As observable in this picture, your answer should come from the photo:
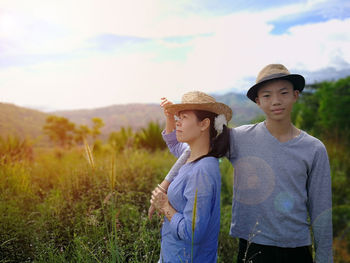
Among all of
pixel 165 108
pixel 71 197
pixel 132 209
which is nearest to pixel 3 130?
pixel 71 197

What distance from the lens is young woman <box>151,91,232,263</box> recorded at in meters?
1.93

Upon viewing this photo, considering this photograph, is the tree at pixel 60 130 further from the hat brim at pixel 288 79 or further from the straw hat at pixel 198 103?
the straw hat at pixel 198 103

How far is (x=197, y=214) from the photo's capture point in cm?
191

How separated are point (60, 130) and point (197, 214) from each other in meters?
9.89

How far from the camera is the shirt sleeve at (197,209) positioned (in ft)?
6.27

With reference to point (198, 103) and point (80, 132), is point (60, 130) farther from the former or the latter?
point (198, 103)

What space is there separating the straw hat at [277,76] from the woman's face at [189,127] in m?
0.69

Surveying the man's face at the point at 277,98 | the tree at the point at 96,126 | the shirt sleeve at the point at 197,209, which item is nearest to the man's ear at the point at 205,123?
the shirt sleeve at the point at 197,209

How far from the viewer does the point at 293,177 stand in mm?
2465

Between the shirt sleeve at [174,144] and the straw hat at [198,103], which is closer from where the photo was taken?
the straw hat at [198,103]

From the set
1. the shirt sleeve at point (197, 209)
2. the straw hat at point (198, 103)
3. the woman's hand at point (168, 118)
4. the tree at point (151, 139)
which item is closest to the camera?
the shirt sleeve at point (197, 209)

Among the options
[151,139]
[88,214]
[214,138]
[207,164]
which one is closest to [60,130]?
[151,139]

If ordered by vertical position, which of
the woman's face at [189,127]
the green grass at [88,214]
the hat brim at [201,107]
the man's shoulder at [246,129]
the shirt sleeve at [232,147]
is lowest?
the green grass at [88,214]

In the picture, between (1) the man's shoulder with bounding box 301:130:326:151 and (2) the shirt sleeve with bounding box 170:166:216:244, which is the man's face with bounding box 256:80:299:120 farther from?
(2) the shirt sleeve with bounding box 170:166:216:244
